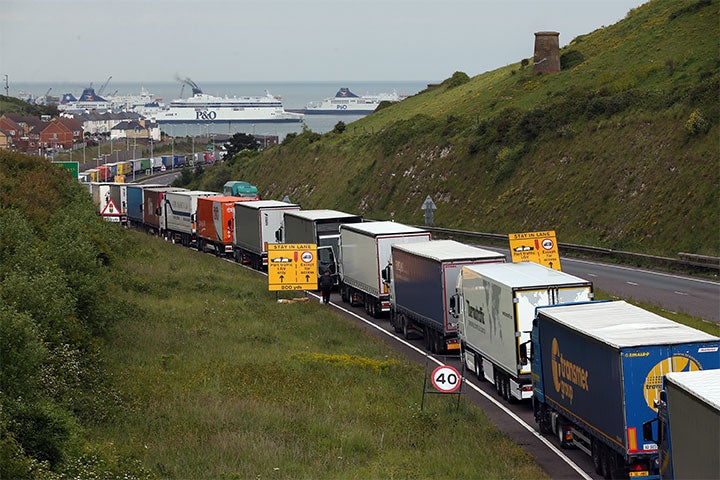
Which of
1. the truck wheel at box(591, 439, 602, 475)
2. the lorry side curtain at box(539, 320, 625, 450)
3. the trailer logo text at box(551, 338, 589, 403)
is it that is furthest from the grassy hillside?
the truck wheel at box(591, 439, 602, 475)

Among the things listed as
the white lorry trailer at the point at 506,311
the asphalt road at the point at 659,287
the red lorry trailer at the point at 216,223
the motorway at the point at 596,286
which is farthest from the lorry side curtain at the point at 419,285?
the red lorry trailer at the point at 216,223

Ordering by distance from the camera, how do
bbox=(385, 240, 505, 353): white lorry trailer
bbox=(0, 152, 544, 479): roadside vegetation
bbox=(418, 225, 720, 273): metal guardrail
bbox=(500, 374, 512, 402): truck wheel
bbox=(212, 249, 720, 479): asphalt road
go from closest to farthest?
bbox=(0, 152, 544, 479): roadside vegetation → bbox=(212, 249, 720, 479): asphalt road → bbox=(500, 374, 512, 402): truck wheel → bbox=(385, 240, 505, 353): white lorry trailer → bbox=(418, 225, 720, 273): metal guardrail

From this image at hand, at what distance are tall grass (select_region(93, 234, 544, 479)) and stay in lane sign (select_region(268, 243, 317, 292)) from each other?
3925 millimetres

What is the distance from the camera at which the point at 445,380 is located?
24016 millimetres

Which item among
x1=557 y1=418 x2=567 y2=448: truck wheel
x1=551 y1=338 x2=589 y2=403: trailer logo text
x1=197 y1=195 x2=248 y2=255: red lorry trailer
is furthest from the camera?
x1=197 y1=195 x2=248 y2=255: red lorry trailer

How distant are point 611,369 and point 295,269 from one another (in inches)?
1028

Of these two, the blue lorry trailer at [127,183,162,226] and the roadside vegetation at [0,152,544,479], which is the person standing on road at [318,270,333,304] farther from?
the blue lorry trailer at [127,183,162,226]

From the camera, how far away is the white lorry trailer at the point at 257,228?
189 feet

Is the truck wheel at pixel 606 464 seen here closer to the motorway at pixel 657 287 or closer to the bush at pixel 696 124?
the motorway at pixel 657 287

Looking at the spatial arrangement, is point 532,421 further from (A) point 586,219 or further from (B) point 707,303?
(A) point 586,219

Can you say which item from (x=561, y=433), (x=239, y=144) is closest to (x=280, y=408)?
(x=561, y=433)

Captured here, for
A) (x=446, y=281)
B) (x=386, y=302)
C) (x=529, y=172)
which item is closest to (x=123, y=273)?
(x=386, y=302)

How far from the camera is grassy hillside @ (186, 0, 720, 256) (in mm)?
60000

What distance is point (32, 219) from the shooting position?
42.1 meters
